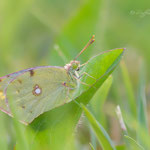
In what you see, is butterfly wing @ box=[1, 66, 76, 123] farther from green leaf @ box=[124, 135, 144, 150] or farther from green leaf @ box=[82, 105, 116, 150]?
green leaf @ box=[124, 135, 144, 150]

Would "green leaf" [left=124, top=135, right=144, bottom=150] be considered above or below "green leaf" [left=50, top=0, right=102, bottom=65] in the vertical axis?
below

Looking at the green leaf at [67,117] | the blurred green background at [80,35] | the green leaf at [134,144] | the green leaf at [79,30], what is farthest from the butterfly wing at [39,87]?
the green leaf at [79,30]

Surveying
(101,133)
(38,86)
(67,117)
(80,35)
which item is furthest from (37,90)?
(80,35)

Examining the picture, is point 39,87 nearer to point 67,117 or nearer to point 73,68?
point 73,68

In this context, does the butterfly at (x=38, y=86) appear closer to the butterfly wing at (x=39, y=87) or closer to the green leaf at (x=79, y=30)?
the butterfly wing at (x=39, y=87)

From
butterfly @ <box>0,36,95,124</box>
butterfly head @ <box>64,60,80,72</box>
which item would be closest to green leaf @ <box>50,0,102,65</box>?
butterfly head @ <box>64,60,80,72</box>

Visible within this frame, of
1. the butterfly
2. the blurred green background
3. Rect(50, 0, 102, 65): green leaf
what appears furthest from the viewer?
Rect(50, 0, 102, 65): green leaf

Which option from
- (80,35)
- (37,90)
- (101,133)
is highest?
(80,35)
